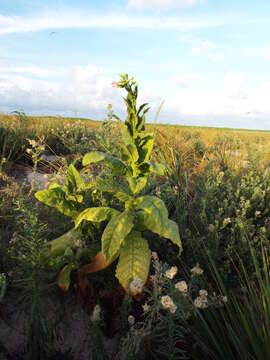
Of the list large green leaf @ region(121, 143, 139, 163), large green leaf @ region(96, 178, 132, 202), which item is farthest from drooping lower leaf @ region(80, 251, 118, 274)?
large green leaf @ region(121, 143, 139, 163)

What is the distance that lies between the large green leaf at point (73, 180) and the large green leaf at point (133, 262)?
25.2 inches

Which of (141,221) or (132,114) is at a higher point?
(132,114)

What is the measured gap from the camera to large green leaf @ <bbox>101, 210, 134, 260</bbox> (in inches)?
84.9

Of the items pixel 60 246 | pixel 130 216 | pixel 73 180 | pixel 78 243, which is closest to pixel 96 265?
pixel 78 243

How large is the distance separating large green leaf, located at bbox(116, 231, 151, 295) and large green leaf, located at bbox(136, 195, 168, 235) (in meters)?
0.15

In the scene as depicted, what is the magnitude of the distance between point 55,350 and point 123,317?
531mm

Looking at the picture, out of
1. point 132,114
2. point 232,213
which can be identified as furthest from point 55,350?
point 232,213

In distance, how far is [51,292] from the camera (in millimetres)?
2568

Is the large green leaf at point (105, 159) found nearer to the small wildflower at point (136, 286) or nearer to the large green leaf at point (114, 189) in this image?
the large green leaf at point (114, 189)

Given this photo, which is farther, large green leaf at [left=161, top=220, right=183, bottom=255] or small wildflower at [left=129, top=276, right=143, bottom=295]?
large green leaf at [left=161, top=220, right=183, bottom=255]

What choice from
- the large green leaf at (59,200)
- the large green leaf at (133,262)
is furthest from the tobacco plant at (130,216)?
the large green leaf at (59,200)

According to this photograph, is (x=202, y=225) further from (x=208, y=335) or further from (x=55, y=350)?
(x=55, y=350)

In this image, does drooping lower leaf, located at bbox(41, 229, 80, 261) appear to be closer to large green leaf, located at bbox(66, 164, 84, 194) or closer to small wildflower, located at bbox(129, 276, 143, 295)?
large green leaf, located at bbox(66, 164, 84, 194)

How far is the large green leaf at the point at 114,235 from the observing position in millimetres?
2156
